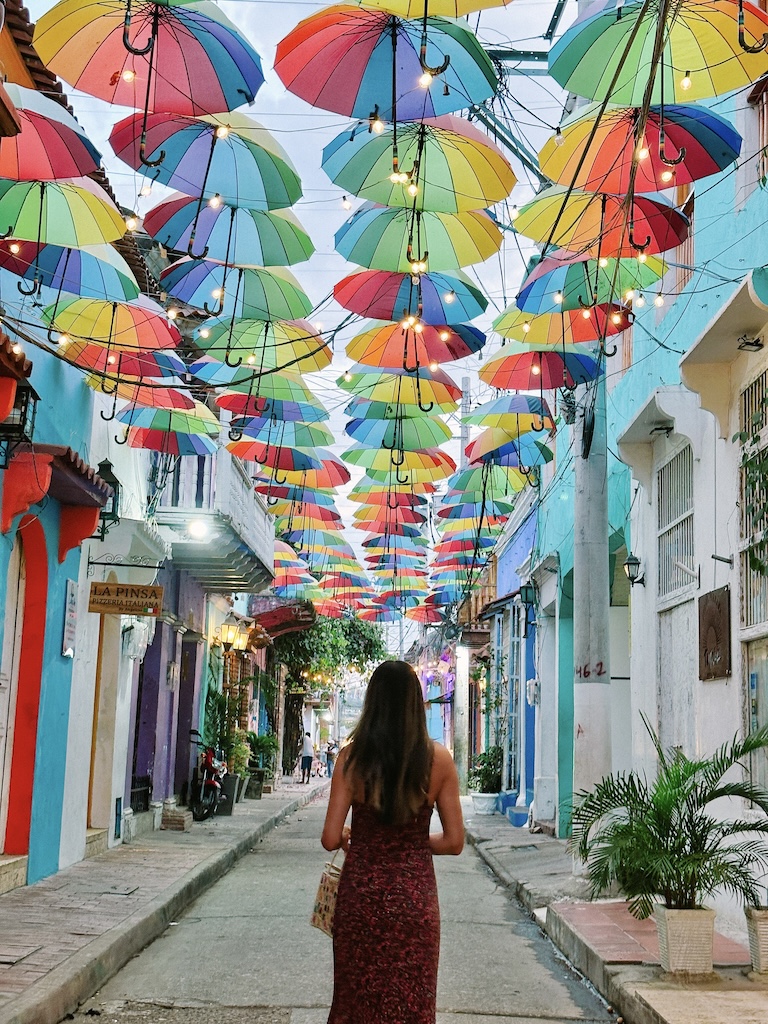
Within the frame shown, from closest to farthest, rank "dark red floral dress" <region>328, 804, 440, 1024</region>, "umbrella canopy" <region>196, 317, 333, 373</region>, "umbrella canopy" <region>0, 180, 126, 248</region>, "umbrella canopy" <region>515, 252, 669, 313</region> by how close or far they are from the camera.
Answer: "dark red floral dress" <region>328, 804, 440, 1024</region>
"umbrella canopy" <region>0, 180, 126, 248</region>
"umbrella canopy" <region>515, 252, 669, 313</region>
"umbrella canopy" <region>196, 317, 333, 373</region>

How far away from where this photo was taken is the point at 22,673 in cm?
1216

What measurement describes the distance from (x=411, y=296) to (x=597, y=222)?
2039 mm

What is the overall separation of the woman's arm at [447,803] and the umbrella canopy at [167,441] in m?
10.5

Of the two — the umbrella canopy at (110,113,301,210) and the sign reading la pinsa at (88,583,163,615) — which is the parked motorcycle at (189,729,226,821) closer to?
the sign reading la pinsa at (88,583,163,615)

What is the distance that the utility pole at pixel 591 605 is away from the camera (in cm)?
1262

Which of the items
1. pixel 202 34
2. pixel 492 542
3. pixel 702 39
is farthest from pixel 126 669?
pixel 492 542

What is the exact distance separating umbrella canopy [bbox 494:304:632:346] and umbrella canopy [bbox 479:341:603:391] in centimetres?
85

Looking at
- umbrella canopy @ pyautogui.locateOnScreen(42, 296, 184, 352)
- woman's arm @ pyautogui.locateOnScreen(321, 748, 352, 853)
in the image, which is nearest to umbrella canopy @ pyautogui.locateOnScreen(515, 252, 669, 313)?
umbrella canopy @ pyautogui.locateOnScreen(42, 296, 184, 352)

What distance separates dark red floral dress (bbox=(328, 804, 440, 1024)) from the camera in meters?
4.69

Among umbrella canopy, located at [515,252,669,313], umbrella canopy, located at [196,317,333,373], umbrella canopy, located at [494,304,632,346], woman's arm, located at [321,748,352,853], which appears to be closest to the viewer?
woman's arm, located at [321,748,352,853]

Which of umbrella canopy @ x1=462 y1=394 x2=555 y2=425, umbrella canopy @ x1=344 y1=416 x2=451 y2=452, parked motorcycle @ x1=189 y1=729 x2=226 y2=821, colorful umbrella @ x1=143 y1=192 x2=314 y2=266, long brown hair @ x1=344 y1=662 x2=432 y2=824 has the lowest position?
parked motorcycle @ x1=189 y1=729 x2=226 y2=821

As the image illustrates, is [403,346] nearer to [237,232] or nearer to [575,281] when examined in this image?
[575,281]

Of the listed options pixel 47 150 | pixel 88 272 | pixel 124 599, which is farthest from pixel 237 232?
pixel 124 599

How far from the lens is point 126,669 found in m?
16.6
